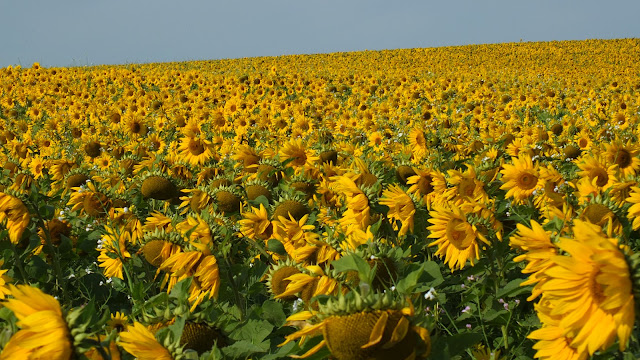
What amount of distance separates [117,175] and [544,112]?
35.9 ft

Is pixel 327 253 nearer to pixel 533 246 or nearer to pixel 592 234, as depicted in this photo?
pixel 533 246

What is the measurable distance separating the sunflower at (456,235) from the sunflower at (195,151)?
3774 mm

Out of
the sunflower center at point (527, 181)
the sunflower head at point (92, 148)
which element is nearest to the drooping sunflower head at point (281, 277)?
the sunflower center at point (527, 181)

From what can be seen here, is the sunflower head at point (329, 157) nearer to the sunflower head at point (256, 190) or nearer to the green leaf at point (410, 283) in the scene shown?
the sunflower head at point (256, 190)

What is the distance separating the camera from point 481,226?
9.29ft

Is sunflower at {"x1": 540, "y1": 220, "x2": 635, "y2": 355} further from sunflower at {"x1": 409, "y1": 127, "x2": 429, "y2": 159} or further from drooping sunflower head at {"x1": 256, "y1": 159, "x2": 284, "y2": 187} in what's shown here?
sunflower at {"x1": 409, "y1": 127, "x2": 429, "y2": 159}

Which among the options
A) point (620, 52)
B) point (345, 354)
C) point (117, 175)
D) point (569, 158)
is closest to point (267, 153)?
point (117, 175)

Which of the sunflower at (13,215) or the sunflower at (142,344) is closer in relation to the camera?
the sunflower at (142,344)

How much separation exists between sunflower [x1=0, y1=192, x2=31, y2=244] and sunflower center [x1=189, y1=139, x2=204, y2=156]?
111 inches

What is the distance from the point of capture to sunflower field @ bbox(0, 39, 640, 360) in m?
1.37

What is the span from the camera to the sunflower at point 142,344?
145cm

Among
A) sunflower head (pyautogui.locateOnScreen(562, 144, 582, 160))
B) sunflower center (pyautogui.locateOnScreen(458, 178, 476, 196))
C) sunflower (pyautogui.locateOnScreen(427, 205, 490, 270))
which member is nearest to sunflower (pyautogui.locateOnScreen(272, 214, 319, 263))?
sunflower (pyautogui.locateOnScreen(427, 205, 490, 270))

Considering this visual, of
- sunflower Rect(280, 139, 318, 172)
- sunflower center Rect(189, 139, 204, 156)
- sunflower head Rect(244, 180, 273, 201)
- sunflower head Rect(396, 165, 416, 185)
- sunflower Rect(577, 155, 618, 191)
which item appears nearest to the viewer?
sunflower Rect(577, 155, 618, 191)

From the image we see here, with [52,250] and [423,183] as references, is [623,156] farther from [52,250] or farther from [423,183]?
[52,250]
